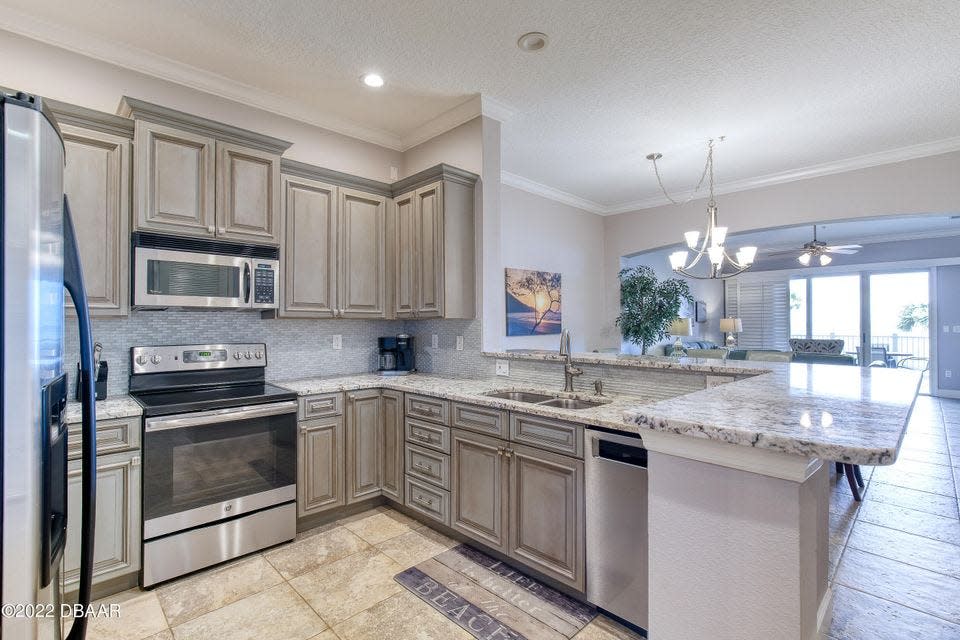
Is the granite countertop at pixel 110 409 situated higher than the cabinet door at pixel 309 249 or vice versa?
the cabinet door at pixel 309 249

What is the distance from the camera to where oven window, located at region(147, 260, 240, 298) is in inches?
96.0

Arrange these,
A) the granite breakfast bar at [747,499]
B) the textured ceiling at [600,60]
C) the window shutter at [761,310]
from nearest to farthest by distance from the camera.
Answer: the granite breakfast bar at [747,499], the textured ceiling at [600,60], the window shutter at [761,310]

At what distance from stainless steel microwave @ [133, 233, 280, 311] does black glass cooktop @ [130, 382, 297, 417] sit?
499mm

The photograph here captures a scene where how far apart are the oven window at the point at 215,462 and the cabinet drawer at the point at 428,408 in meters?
0.71

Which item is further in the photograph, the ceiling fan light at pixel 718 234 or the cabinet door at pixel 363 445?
the ceiling fan light at pixel 718 234

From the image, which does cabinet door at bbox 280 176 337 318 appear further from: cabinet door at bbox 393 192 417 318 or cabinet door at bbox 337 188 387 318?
cabinet door at bbox 393 192 417 318

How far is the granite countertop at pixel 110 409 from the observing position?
6.79ft

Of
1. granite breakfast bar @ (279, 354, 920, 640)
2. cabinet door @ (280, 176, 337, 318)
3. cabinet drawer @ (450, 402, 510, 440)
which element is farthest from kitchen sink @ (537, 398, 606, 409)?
cabinet door @ (280, 176, 337, 318)

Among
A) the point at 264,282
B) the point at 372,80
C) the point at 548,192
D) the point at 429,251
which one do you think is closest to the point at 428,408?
the point at 429,251

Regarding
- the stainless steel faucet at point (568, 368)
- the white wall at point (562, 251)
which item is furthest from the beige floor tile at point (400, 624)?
the white wall at point (562, 251)

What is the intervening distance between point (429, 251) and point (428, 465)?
147 centimetres

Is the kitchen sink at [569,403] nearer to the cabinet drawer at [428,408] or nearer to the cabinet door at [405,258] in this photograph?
the cabinet drawer at [428,408]

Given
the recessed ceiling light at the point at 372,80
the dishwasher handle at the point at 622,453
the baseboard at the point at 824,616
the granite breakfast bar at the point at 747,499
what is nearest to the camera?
the granite breakfast bar at the point at 747,499

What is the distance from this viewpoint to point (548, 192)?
5.54m
